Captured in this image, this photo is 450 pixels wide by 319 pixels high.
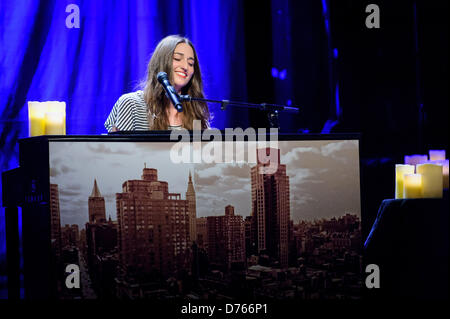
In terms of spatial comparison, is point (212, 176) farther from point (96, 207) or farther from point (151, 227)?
point (96, 207)

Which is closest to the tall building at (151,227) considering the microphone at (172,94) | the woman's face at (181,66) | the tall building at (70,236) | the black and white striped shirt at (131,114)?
the tall building at (70,236)

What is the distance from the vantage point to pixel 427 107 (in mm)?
3309

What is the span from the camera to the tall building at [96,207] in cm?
210

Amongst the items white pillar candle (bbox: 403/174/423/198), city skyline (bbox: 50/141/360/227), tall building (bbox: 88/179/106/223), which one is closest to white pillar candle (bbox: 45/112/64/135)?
city skyline (bbox: 50/141/360/227)

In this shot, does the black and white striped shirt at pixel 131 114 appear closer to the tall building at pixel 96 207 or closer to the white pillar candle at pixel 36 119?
the white pillar candle at pixel 36 119

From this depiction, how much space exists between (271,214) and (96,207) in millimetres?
701

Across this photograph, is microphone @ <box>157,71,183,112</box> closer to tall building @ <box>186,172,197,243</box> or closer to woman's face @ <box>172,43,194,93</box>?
tall building @ <box>186,172,197,243</box>

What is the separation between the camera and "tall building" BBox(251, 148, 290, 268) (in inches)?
86.7

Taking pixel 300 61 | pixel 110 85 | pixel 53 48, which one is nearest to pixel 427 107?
pixel 300 61

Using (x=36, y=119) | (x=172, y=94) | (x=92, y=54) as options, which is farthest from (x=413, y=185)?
(x=92, y=54)

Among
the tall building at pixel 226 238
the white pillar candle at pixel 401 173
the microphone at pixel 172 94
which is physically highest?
the microphone at pixel 172 94

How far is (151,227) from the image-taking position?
2121 millimetres

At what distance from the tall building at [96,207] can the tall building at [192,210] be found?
34cm

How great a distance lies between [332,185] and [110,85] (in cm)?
188
